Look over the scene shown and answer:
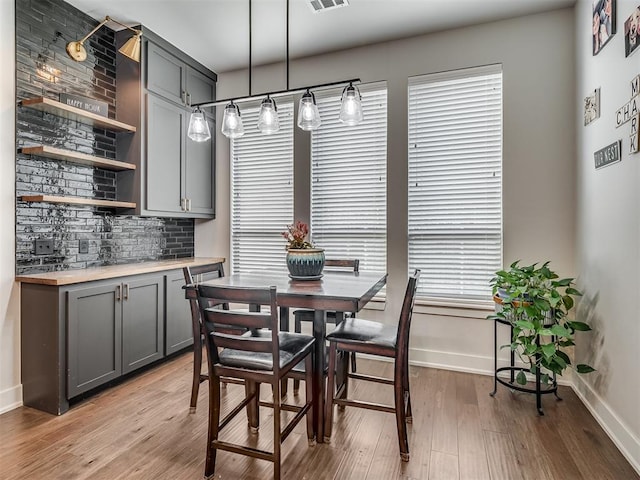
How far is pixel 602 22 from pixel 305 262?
238 centimetres

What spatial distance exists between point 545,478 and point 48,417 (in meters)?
2.85

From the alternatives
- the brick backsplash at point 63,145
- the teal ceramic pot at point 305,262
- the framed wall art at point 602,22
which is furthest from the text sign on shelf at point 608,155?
the brick backsplash at point 63,145

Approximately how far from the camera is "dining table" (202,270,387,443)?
1925mm

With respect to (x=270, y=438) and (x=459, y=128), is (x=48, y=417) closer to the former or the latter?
(x=270, y=438)

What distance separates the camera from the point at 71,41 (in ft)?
9.57

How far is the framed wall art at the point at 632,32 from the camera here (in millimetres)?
1894

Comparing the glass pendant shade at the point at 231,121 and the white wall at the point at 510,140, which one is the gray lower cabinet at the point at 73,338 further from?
the white wall at the point at 510,140

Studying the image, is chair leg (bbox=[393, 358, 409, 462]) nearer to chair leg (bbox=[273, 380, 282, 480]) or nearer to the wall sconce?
chair leg (bbox=[273, 380, 282, 480])

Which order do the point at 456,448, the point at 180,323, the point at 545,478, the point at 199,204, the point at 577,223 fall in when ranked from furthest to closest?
the point at 199,204, the point at 180,323, the point at 577,223, the point at 456,448, the point at 545,478

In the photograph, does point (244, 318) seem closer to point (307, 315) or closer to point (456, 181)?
point (307, 315)

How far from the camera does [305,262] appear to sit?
2510 mm

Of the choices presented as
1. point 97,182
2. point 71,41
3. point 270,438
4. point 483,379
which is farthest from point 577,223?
point 71,41

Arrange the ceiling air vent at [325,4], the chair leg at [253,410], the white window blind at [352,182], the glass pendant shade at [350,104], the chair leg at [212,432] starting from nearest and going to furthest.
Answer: the chair leg at [212,432] < the chair leg at [253,410] < the glass pendant shade at [350,104] < the ceiling air vent at [325,4] < the white window blind at [352,182]

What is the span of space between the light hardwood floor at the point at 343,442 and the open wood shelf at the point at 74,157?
172 centimetres
